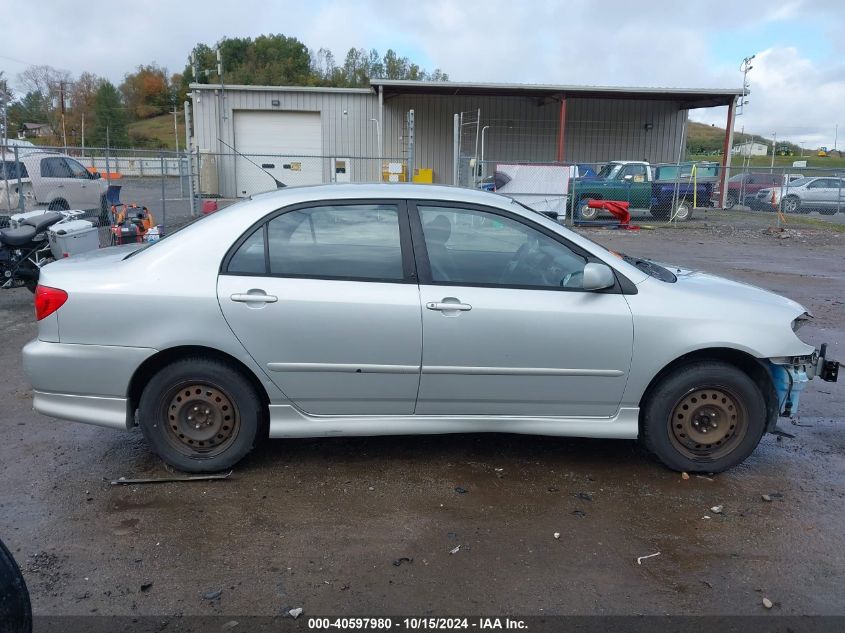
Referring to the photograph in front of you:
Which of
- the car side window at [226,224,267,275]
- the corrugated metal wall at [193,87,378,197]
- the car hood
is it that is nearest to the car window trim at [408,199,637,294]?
the car hood

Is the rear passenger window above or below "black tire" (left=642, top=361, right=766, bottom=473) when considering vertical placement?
above

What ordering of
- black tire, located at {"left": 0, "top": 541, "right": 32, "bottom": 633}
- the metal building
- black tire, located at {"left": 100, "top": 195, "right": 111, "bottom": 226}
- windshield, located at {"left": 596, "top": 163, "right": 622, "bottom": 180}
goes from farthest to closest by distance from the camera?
the metal building, windshield, located at {"left": 596, "top": 163, "right": 622, "bottom": 180}, black tire, located at {"left": 100, "top": 195, "right": 111, "bottom": 226}, black tire, located at {"left": 0, "top": 541, "right": 32, "bottom": 633}

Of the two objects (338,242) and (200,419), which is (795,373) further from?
(200,419)

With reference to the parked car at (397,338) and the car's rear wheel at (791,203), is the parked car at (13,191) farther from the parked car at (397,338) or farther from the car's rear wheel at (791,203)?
the car's rear wheel at (791,203)

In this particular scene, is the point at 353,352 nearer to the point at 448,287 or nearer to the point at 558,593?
the point at 448,287

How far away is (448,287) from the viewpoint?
402cm


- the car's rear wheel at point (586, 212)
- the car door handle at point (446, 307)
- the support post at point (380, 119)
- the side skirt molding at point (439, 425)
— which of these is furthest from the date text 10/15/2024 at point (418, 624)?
the support post at point (380, 119)

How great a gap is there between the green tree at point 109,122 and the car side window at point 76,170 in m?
51.7

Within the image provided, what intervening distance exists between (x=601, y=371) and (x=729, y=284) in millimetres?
1147

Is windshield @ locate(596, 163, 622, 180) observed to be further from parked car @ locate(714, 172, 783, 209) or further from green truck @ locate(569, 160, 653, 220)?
parked car @ locate(714, 172, 783, 209)

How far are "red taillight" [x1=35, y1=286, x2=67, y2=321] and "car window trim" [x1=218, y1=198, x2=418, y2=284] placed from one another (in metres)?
0.90

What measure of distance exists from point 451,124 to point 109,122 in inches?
1829

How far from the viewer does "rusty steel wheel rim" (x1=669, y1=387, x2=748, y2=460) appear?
13.7 ft

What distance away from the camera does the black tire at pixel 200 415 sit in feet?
13.2
